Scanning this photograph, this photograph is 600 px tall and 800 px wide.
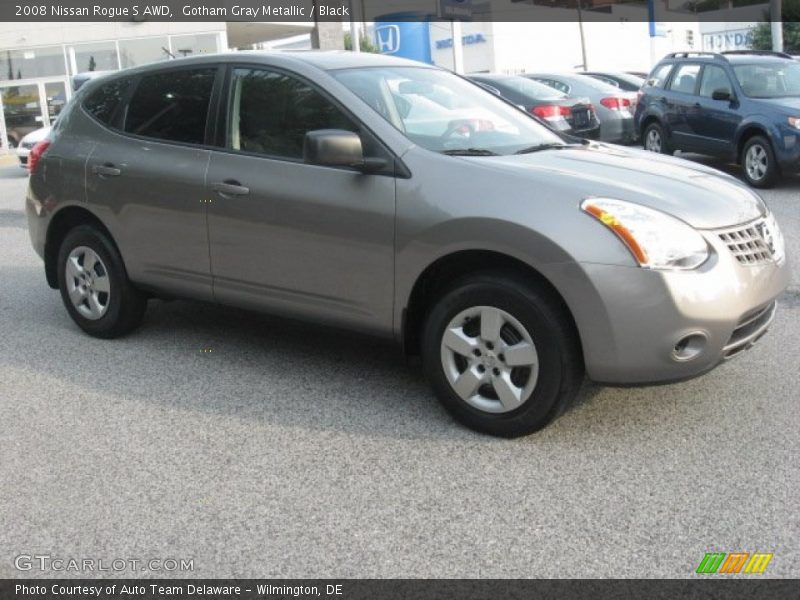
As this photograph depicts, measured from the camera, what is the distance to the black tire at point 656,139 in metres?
13.9

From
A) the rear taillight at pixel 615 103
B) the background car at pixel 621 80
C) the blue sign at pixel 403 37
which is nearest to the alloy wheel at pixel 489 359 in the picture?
the rear taillight at pixel 615 103

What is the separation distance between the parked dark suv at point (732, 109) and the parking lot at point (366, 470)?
674 cm

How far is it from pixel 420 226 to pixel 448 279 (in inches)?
11.8

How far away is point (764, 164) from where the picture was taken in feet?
38.7

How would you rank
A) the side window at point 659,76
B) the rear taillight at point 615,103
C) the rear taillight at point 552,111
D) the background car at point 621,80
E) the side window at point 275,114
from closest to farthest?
1. the side window at point 275,114
2. the rear taillight at point 552,111
3. the side window at point 659,76
4. the rear taillight at point 615,103
5. the background car at point 621,80

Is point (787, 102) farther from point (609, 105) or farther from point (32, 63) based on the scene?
point (32, 63)

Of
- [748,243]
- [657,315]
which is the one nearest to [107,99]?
[657,315]

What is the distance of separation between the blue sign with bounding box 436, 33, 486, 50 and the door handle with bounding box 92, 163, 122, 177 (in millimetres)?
52202

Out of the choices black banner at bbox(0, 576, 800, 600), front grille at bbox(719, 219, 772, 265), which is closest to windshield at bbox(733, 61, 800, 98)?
front grille at bbox(719, 219, 772, 265)

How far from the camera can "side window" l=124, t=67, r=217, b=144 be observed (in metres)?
5.36

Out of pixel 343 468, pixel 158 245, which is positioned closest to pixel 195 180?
pixel 158 245

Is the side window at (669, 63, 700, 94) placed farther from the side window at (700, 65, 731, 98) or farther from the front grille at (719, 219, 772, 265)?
the front grille at (719, 219, 772, 265)

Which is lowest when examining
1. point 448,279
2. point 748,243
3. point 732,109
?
point 448,279

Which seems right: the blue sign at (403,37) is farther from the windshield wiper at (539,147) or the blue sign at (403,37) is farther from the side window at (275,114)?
the windshield wiper at (539,147)
